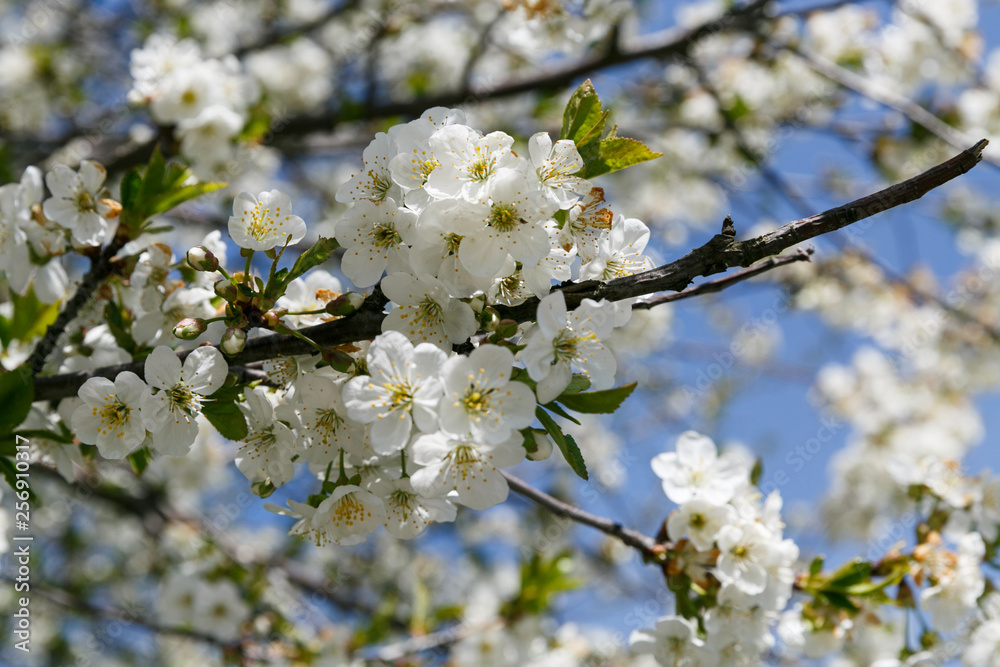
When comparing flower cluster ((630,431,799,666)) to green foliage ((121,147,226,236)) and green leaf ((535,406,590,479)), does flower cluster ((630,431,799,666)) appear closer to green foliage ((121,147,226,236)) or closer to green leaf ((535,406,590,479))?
green leaf ((535,406,590,479))

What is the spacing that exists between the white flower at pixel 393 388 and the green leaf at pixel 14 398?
0.81 metres

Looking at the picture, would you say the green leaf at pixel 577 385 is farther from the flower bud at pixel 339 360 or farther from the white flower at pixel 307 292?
the white flower at pixel 307 292

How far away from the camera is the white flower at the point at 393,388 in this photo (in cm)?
118

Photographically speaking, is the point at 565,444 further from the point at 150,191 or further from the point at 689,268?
the point at 150,191

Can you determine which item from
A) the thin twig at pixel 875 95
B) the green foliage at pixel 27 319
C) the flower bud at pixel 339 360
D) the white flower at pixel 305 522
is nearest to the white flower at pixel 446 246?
the flower bud at pixel 339 360

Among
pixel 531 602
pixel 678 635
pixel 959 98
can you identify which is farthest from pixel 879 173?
pixel 678 635

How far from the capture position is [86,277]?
1.79m

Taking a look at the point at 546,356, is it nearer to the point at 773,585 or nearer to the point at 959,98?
the point at 773,585

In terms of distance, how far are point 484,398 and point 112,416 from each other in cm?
83

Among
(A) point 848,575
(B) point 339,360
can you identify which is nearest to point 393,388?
(B) point 339,360

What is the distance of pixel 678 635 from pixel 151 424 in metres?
1.47

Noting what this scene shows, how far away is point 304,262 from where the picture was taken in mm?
1359

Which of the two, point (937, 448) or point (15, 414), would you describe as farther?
point (937, 448)

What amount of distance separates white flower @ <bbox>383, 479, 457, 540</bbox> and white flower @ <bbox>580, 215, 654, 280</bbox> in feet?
1.88
